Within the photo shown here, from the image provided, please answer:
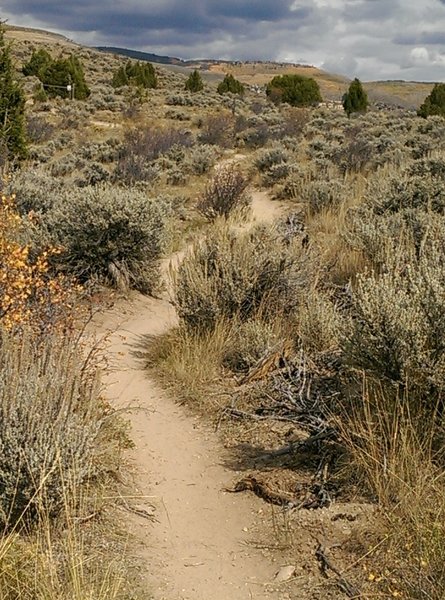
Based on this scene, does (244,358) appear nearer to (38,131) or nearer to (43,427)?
(43,427)

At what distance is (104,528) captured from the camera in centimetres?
365

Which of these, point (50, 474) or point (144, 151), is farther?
point (144, 151)

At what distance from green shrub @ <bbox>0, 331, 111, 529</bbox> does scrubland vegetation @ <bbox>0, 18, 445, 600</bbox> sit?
1 cm

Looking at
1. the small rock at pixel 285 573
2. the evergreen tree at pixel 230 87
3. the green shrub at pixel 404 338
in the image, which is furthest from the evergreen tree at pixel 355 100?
the small rock at pixel 285 573

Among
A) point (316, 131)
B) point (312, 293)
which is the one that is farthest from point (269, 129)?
point (312, 293)

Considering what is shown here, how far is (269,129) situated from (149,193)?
459 inches

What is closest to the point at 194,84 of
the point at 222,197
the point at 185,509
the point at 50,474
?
the point at 222,197

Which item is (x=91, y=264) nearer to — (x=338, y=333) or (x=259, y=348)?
(x=259, y=348)

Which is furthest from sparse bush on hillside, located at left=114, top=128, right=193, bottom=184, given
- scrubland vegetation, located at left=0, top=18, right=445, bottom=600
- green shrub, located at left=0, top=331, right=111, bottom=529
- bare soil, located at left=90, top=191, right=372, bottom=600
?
A: green shrub, located at left=0, top=331, right=111, bottom=529

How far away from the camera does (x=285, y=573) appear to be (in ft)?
10.9

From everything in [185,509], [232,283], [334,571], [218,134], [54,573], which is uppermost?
[218,134]

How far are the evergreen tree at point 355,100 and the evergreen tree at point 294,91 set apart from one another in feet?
13.0

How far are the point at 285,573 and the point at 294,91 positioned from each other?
135ft

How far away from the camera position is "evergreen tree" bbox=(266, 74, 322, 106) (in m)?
41.2
